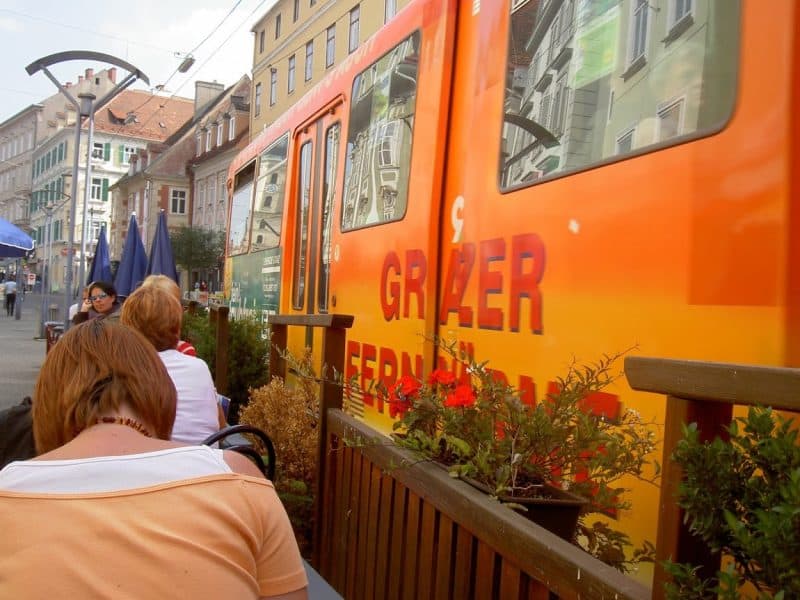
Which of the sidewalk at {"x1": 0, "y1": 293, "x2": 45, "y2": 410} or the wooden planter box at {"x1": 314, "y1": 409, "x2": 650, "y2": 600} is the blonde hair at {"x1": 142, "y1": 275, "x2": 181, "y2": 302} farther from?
the wooden planter box at {"x1": 314, "y1": 409, "x2": 650, "y2": 600}

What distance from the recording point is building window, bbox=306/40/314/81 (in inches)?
1526

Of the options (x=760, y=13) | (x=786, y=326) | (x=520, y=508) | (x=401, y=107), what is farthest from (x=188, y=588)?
(x=401, y=107)

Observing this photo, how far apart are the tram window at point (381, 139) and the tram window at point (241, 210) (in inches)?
179

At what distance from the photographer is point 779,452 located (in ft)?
4.41

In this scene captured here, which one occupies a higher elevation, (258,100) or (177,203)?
(258,100)

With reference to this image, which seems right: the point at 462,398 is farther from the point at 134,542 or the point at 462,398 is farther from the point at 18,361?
the point at 18,361

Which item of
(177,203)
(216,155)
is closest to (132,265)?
(216,155)

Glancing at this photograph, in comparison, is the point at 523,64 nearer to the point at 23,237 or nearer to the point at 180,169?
the point at 23,237

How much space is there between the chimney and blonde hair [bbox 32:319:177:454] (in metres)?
59.7

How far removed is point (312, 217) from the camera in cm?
742

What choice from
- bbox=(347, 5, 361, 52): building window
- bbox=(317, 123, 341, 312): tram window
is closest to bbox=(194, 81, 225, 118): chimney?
bbox=(347, 5, 361, 52): building window

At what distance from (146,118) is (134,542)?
281 ft

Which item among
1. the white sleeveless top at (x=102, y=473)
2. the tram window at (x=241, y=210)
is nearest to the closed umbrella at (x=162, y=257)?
the tram window at (x=241, y=210)

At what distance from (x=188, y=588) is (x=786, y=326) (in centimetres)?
160
